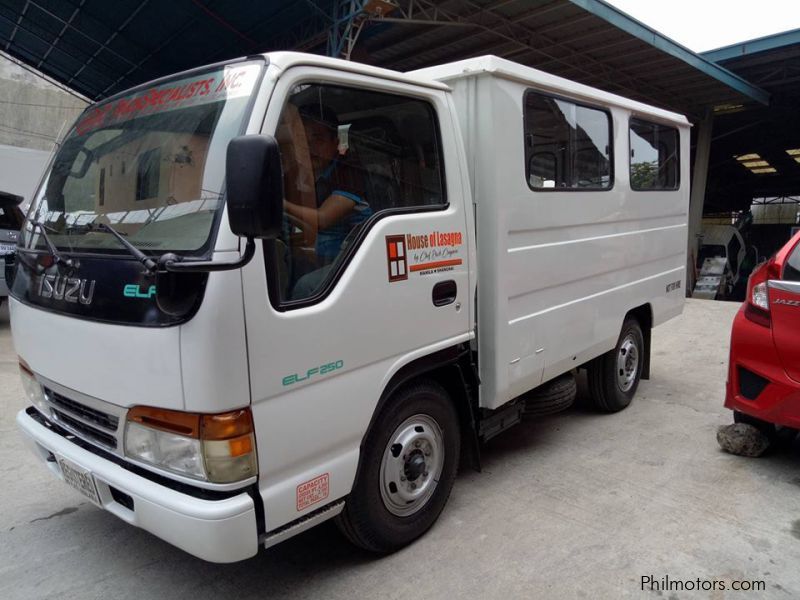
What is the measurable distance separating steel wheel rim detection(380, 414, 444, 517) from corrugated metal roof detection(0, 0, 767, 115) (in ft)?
26.6

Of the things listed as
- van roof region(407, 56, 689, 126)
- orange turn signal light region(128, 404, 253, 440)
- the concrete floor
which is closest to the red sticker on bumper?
orange turn signal light region(128, 404, 253, 440)

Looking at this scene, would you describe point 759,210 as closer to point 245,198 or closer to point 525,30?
point 525,30

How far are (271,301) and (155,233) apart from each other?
0.56 m

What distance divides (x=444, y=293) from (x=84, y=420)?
5.73ft

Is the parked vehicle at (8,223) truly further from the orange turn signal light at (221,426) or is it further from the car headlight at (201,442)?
the orange turn signal light at (221,426)

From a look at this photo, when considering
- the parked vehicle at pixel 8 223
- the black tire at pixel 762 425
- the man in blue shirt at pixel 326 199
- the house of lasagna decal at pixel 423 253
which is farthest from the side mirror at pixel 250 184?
the parked vehicle at pixel 8 223

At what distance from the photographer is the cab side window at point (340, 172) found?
7.51ft

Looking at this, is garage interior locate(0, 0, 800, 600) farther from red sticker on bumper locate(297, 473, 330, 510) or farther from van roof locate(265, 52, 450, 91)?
van roof locate(265, 52, 450, 91)

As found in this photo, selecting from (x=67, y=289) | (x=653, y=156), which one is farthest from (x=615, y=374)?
(x=67, y=289)

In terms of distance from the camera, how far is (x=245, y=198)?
5.91 feet

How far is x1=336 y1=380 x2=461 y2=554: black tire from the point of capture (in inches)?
→ 105

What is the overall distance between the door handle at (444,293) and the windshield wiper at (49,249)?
1.62 meters

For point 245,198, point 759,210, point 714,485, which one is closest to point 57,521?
point 245,198

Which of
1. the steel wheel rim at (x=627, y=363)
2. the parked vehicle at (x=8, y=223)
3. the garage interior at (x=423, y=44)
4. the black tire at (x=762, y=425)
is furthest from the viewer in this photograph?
the garage interior at (x=423, y=44)
